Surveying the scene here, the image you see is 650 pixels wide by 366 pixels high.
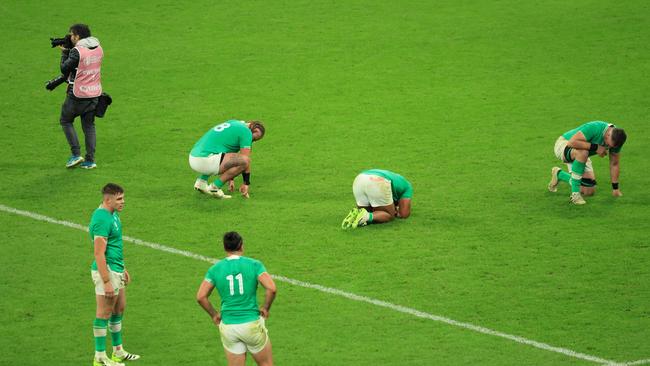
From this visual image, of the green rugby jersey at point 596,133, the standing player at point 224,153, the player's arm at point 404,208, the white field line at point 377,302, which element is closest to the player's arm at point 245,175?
the standing player at point 224,153

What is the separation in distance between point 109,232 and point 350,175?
25.3 ft

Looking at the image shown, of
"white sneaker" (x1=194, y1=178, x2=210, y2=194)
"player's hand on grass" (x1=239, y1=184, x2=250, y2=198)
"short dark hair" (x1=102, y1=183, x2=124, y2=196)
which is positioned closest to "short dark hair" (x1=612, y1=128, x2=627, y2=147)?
"player's hand on grass" (x1=239, y1=184, x2=250, y2=198)

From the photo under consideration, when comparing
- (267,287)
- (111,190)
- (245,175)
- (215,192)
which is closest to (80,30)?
(215,192)

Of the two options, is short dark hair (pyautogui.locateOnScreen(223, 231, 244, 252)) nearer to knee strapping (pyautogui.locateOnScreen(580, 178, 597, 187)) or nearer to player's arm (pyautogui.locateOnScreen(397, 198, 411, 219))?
player's arm (pyautogui.locateOnScreen(397, 198, 411, 219))

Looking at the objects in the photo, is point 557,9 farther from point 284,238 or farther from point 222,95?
point 284,238

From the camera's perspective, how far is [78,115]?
63.3ft

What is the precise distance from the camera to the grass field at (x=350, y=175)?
1389 centimetres

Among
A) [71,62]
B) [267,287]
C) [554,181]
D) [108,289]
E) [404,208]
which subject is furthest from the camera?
[71,62]

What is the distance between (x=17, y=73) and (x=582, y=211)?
42.2 feet

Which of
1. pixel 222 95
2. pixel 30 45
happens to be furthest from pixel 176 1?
pixel 222 95

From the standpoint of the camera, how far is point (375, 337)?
13.6 metres

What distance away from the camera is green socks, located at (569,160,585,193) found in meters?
17.8

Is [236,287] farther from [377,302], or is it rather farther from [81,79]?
[81,79]

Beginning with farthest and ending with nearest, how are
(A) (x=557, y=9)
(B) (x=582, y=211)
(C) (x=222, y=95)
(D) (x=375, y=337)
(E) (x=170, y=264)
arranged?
(A) (x=557, y=9) → (C) (x=222, y=95) → (B) (x=582, y=211) → (E) (x=170, y=264) → (D) (x=375, y=337)
